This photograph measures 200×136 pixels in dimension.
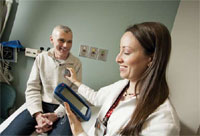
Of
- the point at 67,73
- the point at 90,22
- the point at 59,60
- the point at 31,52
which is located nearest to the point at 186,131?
the point at 67,73

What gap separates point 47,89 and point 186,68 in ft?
4.33

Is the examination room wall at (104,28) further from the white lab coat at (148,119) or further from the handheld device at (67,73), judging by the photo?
the white lab coat at (148,119)

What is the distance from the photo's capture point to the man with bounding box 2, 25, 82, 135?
912 millimetres

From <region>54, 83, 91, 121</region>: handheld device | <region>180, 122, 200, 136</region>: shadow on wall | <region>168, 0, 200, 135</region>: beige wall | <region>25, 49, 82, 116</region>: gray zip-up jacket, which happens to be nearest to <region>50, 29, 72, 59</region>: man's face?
<region>25, 49, 82, 116</region>: gray zip-up jacket

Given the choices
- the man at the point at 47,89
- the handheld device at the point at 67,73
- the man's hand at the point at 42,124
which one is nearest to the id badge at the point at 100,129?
the man at the point at 47,89

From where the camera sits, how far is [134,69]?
617mm

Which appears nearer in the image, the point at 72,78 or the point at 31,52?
the point at 72,78

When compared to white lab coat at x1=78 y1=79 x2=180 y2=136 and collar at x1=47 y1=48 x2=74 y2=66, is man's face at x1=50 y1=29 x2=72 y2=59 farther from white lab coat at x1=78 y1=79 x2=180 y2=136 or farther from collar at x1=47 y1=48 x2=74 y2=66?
white lab coat at x1=78 y1=79 x2=180 y2=136

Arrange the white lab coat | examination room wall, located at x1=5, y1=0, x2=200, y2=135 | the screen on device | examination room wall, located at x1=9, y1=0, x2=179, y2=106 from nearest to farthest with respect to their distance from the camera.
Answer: the white lab coat, the screen on device, examination room wall, located at x1=5, y1=0, x2=200, y2=135, examination room wall, located at x1=9, y1=0, x2=179, y2=106

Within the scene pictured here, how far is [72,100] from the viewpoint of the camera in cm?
78

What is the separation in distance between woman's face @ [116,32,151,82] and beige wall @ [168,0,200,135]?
75cm

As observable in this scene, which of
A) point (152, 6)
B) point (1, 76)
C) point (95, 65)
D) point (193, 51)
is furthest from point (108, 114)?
point (1, 76)

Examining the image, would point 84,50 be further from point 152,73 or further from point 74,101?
point 152,73

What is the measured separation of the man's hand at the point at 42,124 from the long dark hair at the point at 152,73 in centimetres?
62
